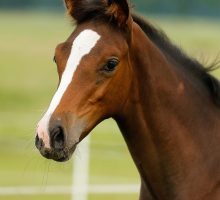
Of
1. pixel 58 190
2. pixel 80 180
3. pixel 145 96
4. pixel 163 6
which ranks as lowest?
pixel 163 6

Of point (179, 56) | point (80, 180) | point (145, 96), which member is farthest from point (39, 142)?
point (80, 180)

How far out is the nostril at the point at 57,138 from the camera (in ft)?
15.4

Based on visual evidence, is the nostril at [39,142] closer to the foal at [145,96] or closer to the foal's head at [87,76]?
the foal's head at [87,76]

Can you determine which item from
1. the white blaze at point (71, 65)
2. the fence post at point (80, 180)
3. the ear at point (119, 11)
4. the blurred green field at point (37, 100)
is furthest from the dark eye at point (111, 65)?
the fence post at point (80, 180)

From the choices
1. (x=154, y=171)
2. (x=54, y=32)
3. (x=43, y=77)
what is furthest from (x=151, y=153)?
(x=54, y=32)

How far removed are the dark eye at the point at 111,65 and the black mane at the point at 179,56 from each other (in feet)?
1.41

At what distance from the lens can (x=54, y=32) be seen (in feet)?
150

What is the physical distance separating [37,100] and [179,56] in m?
19.0

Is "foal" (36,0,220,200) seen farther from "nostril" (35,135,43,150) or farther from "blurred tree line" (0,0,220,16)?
"blurred tree line" (0,0,220,16)

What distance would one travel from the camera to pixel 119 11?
510 centimetres

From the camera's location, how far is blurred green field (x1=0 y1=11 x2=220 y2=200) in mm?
12008

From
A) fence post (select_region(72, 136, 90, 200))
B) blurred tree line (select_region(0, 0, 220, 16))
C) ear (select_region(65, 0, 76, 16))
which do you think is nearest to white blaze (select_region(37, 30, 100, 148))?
ear (select_region(65, 0, 76, 16))

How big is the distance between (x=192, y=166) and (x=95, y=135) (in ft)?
37.9

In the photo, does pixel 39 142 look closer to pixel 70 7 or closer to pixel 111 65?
pixel 111 65
